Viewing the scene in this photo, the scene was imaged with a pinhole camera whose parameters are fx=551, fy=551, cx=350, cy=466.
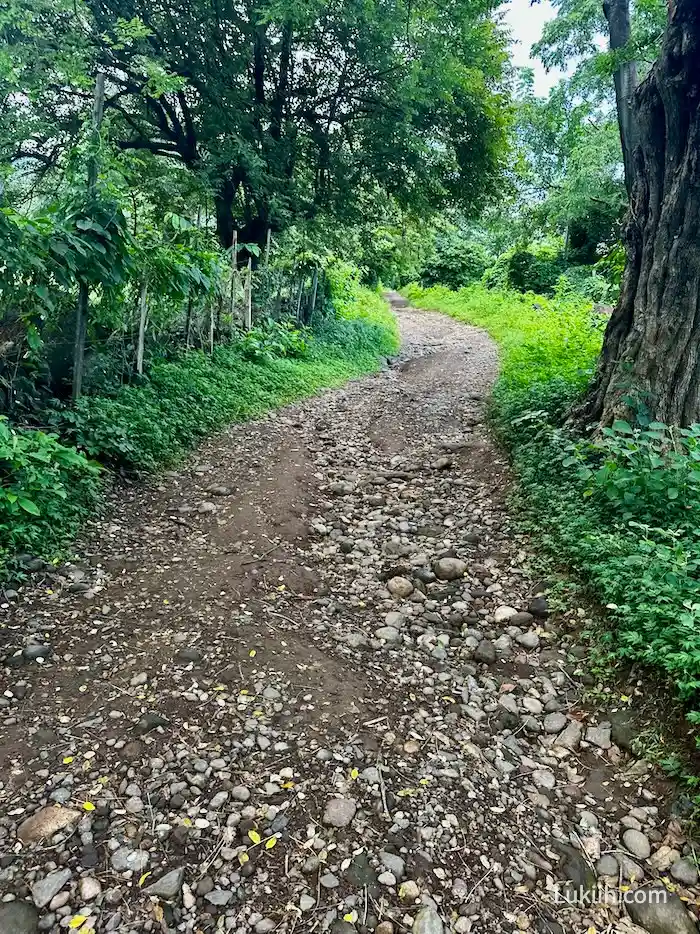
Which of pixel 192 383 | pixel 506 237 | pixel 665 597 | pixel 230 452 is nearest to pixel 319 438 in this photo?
pixel 230 452

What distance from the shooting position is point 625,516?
3.75 meters

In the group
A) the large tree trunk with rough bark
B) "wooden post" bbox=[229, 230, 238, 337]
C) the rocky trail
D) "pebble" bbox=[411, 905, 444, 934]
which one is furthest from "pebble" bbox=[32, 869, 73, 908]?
"wooden post" bbox=[229, 230, 238, 337]

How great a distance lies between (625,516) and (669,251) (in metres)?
2.68

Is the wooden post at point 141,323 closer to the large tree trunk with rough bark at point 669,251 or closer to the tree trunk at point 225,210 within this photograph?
the tree trunk at point 225,210

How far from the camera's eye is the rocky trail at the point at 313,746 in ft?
6.64

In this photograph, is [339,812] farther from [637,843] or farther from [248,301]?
[248,301]

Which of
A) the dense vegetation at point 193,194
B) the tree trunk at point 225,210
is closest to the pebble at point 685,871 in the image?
the dense vegetation at point 193,194

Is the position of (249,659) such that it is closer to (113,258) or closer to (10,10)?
(113,258)

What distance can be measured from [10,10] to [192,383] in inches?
232

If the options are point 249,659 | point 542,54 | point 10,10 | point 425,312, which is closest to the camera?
point 249,659

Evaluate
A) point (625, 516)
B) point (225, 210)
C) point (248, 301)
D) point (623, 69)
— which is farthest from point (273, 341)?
point (625, 516)

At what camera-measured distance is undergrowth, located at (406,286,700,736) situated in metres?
2.85

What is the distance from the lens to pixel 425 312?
25906 mm

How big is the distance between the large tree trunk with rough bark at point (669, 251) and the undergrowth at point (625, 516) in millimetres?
365
